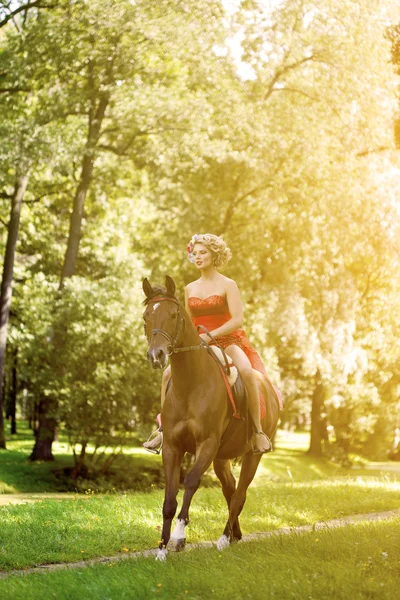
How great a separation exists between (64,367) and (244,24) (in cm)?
1382

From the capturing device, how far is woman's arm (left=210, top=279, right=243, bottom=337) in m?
9.43

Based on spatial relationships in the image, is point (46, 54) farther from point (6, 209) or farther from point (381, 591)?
point (381, 591)

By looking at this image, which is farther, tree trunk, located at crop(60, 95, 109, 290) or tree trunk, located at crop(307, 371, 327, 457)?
tree trunk, located at crop(307, 371, 327, 457)

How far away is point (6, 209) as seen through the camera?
3634 centimetres

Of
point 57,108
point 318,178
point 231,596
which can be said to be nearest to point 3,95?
point 57,108

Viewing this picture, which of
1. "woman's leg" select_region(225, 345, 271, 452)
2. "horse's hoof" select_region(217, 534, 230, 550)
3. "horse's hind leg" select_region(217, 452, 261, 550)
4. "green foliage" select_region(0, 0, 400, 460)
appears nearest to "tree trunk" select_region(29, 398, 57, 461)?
"green foliage" select_region(0, 0, 400, 460)

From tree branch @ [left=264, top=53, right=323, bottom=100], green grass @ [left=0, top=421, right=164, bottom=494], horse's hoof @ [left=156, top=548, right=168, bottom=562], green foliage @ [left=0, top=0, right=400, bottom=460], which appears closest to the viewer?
horse's hoof @ [left=156, top=548, right=168, bottom=562]

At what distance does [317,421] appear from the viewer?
42.0 metres

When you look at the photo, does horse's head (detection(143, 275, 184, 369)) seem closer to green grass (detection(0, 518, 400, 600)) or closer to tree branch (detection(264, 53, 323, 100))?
green grass (detection(0, 518, 400, 600))

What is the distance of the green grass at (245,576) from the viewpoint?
21.6 ft

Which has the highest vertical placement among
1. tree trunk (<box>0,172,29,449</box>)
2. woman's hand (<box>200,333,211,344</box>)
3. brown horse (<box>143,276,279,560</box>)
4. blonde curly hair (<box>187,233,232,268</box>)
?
tree trunk (<box>0,172,29,449</box>)

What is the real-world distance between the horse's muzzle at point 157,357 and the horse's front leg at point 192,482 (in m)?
1.27

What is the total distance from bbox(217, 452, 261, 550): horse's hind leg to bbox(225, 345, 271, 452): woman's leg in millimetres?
546

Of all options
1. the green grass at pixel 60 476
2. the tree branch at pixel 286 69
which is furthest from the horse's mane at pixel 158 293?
the tree branch at pixel 286 69
